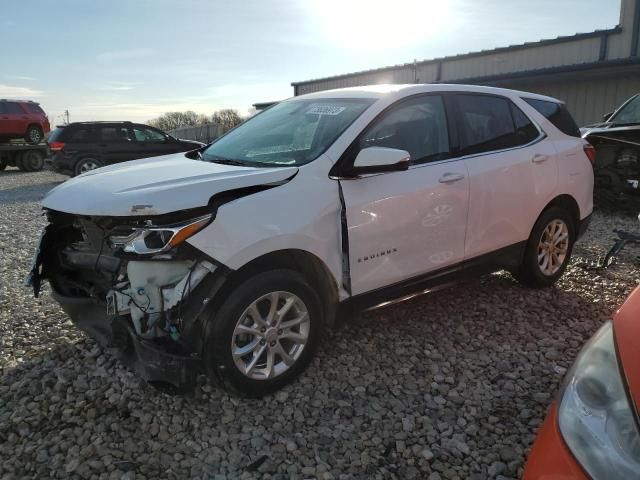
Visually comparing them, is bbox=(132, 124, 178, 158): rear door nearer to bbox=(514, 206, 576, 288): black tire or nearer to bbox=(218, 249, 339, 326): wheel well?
bbox=(514, 206, 576, 288): black tire

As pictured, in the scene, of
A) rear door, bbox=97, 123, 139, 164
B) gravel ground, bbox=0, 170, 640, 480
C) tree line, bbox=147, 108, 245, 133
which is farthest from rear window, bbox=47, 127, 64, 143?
tree line, bbox=147, 108, 245, 133

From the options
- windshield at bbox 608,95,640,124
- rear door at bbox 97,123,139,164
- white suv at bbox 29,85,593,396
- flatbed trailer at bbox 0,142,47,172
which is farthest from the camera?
flatbed trailer at bbox 0,142,47,172

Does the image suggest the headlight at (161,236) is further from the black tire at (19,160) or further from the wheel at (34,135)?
the wheel at (34,135)

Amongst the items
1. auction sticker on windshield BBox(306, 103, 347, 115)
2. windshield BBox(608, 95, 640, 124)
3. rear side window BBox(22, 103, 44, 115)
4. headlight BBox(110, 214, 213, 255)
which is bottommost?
headlight BBox(110, 214, 213, 255)

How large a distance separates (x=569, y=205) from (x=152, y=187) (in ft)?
11.9

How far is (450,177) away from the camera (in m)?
3.54

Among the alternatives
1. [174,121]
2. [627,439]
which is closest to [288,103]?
[627,439]

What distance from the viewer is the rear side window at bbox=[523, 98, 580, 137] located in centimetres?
452

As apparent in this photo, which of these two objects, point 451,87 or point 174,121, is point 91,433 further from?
point 174,121

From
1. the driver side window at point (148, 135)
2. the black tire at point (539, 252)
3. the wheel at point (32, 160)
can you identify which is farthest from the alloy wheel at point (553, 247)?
the wheel at point (32, 160)

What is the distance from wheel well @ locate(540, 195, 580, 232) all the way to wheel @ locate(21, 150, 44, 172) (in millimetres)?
19375

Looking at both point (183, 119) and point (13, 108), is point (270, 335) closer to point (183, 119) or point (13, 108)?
point (13, 108)

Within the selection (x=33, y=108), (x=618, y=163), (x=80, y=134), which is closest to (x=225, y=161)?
(x=618, y=163)

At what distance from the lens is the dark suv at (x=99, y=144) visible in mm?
13555
